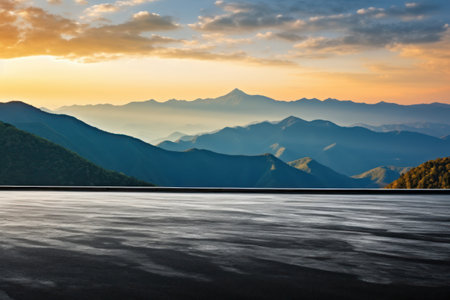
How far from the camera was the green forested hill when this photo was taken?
15550 centimetres

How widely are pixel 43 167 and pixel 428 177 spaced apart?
105177mm

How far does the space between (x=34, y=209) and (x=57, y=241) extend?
10.5m

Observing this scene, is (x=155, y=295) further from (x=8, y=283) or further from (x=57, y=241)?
(x=57, y=241)

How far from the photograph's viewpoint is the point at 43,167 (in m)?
162

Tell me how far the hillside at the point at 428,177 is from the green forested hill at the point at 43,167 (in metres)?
75.9

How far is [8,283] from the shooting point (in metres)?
7.82

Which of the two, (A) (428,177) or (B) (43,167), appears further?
(B) (43,167)

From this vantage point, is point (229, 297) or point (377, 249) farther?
point (377, 249)

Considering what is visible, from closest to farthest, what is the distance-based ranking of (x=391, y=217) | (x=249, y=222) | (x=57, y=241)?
(x=57, y=241) < (x=249, y=222) < (x=391, y=217)

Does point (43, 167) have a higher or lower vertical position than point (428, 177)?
higher

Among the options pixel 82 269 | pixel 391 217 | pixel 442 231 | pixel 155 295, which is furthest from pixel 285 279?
pixel 391 217

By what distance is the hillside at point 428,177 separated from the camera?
130250 mm

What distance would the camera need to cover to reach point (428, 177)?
444 ft

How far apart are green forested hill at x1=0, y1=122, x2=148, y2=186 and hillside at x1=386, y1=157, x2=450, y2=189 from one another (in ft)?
249
